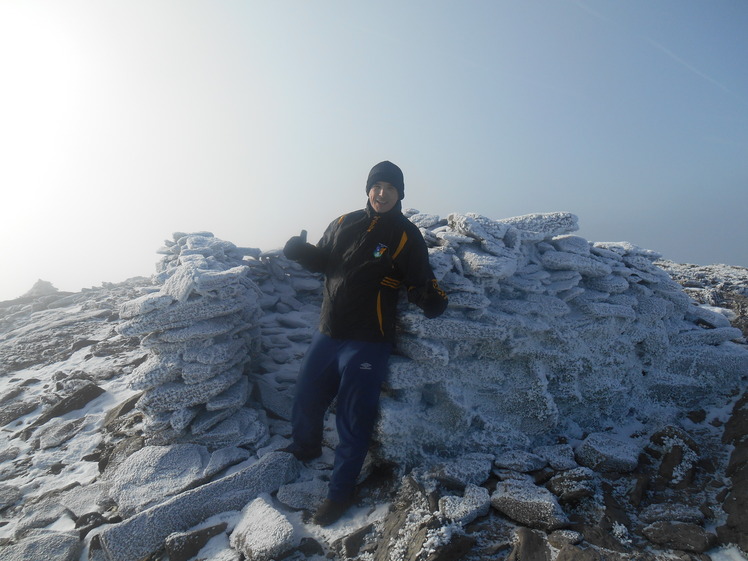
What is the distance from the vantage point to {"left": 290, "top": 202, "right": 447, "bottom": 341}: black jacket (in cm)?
469

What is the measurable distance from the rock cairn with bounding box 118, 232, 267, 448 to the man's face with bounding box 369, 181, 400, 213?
1.97 m

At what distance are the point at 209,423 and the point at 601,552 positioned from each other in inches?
156

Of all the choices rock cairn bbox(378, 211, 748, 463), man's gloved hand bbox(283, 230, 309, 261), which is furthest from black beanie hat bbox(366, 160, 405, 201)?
man's gloved hand bbox(283, 230, 309, 261)

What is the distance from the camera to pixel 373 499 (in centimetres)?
429

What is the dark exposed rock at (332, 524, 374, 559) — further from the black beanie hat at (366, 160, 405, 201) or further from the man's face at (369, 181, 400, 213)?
the black beanie hat at (366, 160, 405, 201)

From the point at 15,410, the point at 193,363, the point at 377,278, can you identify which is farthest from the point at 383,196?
the point at 15,410

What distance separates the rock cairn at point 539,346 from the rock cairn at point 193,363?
1.89 metres

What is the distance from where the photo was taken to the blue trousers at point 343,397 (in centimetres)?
430

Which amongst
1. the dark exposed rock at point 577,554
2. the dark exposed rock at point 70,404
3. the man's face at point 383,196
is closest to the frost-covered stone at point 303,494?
the dark exposed rock at point 577,554

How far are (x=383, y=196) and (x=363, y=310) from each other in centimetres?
126

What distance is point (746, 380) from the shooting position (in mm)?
5758

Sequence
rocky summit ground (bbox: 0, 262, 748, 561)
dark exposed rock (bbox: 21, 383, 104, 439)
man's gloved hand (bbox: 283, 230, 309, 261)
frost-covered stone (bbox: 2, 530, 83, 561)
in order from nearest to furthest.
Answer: rocky summit ground (bbox: 0, 262, 748, 561) → frost-covered stone (bbox: 2, 530, 83, 561) → man's gloved hand (bbox: 283, 230, 309, 261) → dark exposed rock (bbox: 21, 383, 104, 439)

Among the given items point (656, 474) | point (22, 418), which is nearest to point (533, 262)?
point (656, 474)

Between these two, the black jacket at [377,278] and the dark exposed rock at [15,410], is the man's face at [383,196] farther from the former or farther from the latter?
the dark exposed rock at [15,410]
